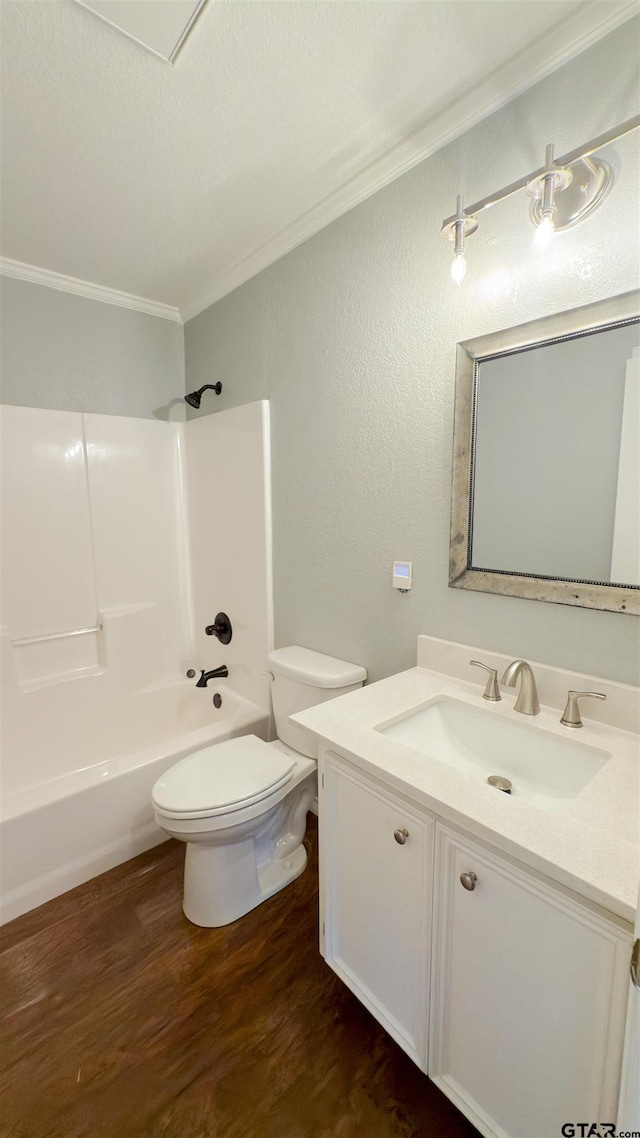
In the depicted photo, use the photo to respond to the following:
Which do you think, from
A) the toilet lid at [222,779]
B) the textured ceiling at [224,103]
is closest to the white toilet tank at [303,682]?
the toilet lid at [222,779]

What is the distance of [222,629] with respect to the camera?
241 cm

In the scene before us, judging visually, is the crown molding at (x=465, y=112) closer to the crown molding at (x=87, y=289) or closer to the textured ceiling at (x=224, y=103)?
the textured ceiling at (x=224, y=103)

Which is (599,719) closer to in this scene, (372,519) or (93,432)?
(372,519)

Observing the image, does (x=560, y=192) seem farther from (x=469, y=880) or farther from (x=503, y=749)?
(x=469, y=880)

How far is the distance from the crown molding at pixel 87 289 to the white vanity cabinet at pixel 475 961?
2321 mm

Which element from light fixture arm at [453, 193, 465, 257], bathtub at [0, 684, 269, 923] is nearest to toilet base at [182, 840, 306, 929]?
bathtub at [0, 684, 269, 923]

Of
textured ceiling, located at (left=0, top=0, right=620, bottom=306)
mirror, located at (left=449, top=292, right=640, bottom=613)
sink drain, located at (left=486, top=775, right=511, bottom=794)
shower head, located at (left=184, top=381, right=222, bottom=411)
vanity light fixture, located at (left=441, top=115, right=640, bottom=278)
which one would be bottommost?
sink drain, located at (left=486, top=775, right=511, bottom=794)

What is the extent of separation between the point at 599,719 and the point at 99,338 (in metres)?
2.56

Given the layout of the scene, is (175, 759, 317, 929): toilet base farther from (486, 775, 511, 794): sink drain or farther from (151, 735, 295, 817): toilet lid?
(486, 775, 511, 794): sink drain

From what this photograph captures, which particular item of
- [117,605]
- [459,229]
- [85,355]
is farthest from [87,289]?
[459,229]

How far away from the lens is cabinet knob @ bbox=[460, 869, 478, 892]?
2.83 feet

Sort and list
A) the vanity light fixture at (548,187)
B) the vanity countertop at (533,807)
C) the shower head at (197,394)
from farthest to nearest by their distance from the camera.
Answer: the shower head at (197,394)
the vanity light fixture at (548,187)
the vanity countertop at (533,807)

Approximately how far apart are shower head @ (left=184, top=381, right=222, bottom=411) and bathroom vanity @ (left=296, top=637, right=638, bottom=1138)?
1.69m

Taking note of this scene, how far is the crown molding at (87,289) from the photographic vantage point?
1990 mm
